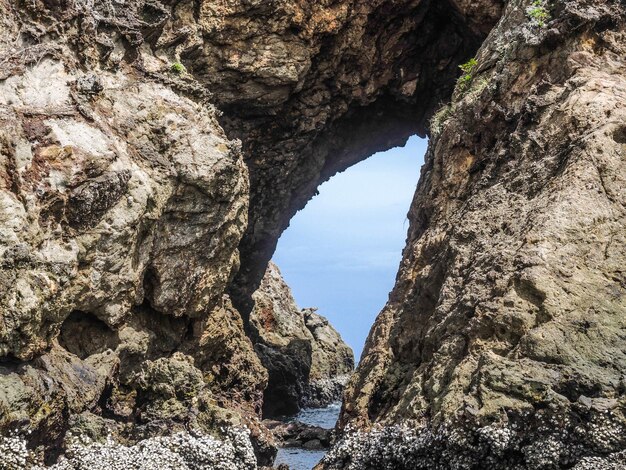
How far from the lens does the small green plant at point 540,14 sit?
19766 mm

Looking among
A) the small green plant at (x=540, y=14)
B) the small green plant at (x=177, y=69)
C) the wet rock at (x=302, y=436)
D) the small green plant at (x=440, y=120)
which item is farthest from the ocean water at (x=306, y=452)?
the small green plant at (x=540, y=14)

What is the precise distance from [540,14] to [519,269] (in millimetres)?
7736

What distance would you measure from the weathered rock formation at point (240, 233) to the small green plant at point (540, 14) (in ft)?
0.21

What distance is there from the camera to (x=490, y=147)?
1973 cm

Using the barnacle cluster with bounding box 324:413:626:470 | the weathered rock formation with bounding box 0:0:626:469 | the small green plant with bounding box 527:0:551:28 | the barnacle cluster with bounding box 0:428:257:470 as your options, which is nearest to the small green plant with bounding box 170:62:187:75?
the weathered rock formation with bounding box 0:0:626:469

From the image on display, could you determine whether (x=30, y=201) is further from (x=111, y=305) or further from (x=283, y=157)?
(x=283, y=157)

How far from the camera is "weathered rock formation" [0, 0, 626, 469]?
47.4 ft

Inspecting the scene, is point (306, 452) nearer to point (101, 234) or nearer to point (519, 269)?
point (101, 234)

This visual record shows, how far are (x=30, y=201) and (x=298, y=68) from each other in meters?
13.0

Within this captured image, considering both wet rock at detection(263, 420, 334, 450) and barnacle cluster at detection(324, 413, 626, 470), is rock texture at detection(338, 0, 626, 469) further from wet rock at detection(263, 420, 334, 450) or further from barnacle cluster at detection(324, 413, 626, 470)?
wet rock at detection(263, 420, 334, 450)

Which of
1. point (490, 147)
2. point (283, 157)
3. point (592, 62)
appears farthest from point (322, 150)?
point (592, 62)

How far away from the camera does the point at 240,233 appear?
861 inches

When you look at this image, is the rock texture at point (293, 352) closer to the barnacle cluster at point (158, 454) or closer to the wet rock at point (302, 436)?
the wet rock at point (302, 436)

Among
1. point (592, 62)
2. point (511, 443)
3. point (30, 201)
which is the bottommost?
point (511, 443)
